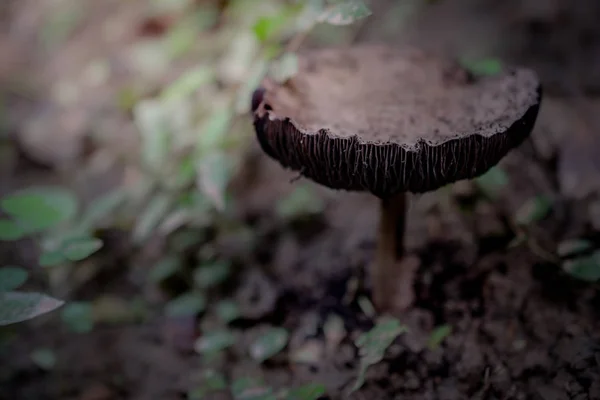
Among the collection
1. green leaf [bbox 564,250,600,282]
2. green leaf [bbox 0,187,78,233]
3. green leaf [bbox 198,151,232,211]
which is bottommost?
green leaf [bbox 564,250,600,282]

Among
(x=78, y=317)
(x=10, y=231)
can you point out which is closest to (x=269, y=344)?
(x=78, y=317)

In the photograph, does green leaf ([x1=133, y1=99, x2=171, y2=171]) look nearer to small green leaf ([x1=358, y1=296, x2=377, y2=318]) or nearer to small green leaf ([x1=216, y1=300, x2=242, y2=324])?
small green leaf ([x1=216, y1=300, x2=242, y2=324])

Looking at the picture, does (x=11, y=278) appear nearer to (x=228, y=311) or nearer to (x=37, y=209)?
(x=37, y=209)

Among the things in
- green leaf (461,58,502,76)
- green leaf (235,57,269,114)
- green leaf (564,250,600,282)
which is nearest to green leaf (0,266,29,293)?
green leaf (235,57,269,114)

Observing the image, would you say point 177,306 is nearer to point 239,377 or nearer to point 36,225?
point 239,377

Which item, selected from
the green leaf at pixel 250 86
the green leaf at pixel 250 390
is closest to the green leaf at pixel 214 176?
the green leaf at pixel 250 86

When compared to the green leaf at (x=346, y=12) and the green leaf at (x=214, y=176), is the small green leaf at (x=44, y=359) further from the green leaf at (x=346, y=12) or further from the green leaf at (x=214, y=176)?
the green leaf at (x=346, y=12)
